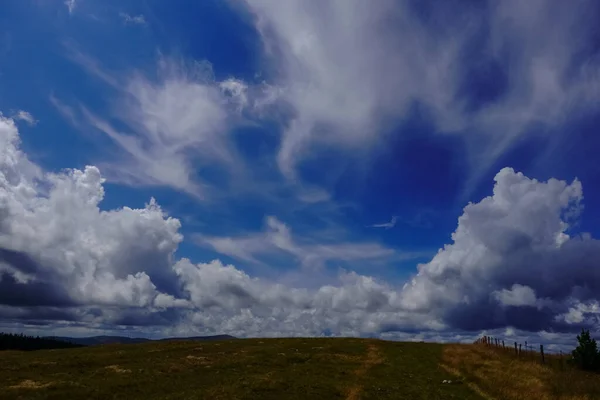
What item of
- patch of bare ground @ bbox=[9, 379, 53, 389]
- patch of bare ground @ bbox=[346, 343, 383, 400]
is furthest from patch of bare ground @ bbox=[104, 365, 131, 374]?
patch of bare ground @ bbox=[346, 343, 383, 400]

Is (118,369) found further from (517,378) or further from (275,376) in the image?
(517,378)

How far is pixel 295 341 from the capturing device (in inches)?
3708

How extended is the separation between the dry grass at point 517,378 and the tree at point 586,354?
3460 millimetres

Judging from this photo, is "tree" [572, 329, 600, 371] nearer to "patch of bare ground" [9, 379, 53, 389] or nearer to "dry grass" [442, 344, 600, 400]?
"dry grass" [442, 344, 600, 400]

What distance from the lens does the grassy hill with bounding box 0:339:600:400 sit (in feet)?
136

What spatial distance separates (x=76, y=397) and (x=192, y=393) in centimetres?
992

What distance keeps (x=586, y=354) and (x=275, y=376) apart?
167 feet

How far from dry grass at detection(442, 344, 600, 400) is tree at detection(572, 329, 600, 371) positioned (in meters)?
3.46

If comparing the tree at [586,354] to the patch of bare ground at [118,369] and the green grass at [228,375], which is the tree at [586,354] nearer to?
the green grass at [228,375]

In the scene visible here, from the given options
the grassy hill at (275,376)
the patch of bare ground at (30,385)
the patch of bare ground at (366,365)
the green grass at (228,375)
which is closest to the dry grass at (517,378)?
the grassy hill at (275,376)

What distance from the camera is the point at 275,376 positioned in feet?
169

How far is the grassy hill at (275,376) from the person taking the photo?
41344mm

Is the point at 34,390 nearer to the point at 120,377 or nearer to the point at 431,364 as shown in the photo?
the point at 120,377

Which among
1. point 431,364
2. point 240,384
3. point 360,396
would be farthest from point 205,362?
point 431,364
